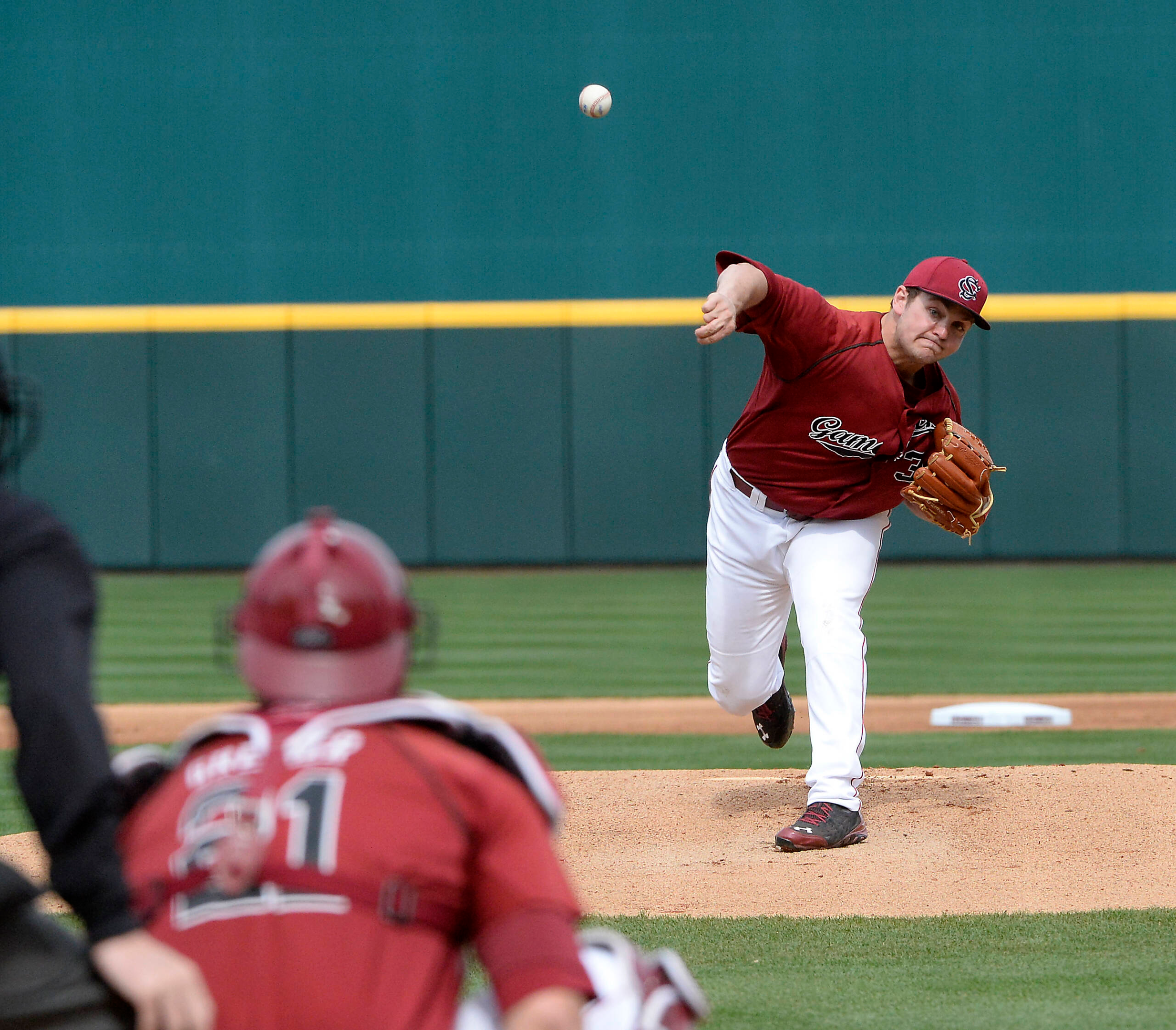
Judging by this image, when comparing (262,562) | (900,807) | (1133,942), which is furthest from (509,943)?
(900,807)

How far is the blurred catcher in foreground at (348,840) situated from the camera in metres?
1.56

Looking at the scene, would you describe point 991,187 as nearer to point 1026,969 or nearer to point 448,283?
point 448,283

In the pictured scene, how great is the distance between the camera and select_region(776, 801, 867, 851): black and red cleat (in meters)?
4.48

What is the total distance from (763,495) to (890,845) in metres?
1.10

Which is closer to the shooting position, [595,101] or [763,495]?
[763,495]

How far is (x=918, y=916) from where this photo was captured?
3.91 m

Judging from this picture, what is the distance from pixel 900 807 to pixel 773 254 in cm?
1047

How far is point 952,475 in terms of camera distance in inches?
186

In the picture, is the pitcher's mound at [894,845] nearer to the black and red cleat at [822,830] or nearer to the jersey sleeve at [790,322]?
the black and red cleat at [822,830]

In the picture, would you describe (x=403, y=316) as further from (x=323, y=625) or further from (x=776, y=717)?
(x=323, y=625)

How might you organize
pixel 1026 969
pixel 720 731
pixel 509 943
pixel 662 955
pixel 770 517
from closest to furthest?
pixel 509 943 < pixel 662 955 < pixel 1026 969 < pixel 770 517 < pixel 720 731

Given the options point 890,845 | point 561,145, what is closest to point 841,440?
point 890,845

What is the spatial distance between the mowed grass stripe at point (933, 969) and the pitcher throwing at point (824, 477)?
30.0 inches

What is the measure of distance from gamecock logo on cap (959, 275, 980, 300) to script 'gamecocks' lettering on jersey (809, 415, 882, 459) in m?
0.48
